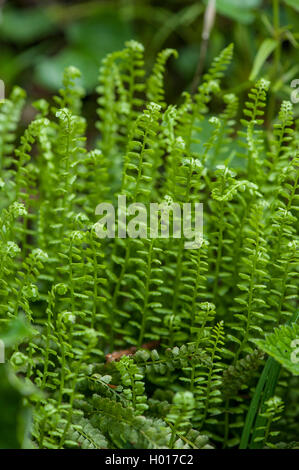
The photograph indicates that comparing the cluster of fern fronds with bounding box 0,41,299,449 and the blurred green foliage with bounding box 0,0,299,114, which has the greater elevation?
the blurred green foliage with bounding box 0,0,299,114

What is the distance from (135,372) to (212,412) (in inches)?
8.5

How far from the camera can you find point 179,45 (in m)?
2.80

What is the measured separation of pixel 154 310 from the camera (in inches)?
46.6

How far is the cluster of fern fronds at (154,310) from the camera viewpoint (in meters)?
0.99

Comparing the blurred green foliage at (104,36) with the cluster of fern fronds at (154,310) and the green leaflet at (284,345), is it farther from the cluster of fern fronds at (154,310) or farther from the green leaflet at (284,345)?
the green leaflet at (284,345)

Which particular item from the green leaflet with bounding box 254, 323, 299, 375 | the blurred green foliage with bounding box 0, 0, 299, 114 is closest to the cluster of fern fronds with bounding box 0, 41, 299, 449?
the green leaflet with bounding box 254, 323, 299, 375

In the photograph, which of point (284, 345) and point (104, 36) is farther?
point (104, 36)

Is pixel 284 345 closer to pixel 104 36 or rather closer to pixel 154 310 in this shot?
pixel 154 310

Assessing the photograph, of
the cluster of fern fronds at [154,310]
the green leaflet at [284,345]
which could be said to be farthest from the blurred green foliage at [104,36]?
the green leaflet at [284,345]

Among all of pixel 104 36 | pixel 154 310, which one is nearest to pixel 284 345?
pixel 154 310

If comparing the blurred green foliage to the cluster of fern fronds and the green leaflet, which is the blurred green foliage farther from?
the green leaflet

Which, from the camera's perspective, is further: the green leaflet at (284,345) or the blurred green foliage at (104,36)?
the blurred green foliage at (104,36)

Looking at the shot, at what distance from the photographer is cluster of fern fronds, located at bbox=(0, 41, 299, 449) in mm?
989
